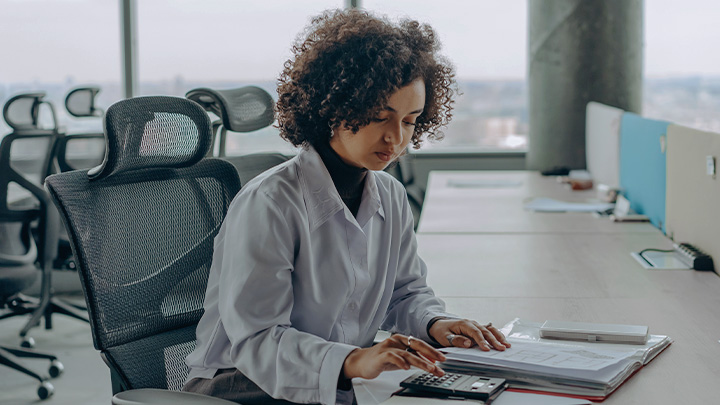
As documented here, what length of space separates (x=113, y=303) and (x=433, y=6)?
3.97 metres

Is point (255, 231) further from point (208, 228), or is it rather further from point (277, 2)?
point (277, 2)

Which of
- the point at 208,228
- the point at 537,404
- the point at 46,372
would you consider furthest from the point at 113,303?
the point at 46,372

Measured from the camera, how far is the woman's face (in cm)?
126

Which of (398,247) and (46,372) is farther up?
(398,247)

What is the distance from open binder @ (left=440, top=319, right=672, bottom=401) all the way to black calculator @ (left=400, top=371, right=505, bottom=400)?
2 cm

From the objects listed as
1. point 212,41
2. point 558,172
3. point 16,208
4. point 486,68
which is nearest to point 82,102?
point 16,208

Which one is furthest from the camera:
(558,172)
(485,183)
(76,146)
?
(558,172)

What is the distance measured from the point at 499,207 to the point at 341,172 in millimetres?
1929

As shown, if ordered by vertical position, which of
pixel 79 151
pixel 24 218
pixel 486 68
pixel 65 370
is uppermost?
pixel 486 68

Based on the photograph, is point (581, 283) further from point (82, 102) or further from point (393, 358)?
point (82, 102)

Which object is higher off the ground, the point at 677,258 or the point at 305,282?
the point at 305,282

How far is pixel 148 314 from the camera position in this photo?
141 centimetres

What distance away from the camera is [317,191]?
128cm

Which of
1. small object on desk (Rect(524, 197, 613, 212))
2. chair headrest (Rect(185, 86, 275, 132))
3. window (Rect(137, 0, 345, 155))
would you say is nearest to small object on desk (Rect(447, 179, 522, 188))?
small object on desk (Rect(524, 197, 613, 212))
